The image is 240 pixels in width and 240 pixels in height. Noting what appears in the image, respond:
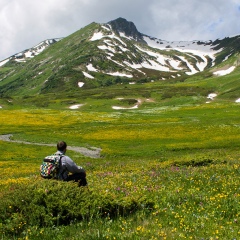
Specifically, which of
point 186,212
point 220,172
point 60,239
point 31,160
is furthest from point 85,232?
point 31,160

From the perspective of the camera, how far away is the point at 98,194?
1036 centimetres

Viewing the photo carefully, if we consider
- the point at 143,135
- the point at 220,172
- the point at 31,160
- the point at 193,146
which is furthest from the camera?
the point at 143,135

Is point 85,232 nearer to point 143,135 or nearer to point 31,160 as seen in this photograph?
point 31,160

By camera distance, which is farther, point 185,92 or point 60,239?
point 185,92

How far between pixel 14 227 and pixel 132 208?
3758 millimetres

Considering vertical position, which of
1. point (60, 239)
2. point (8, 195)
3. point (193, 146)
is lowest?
point (60, 239)

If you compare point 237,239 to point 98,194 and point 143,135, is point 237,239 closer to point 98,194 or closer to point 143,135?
point 98,194

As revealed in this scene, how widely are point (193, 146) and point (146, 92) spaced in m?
141

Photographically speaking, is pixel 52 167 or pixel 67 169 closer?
pixel 52 167

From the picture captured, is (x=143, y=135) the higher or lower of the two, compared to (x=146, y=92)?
lower

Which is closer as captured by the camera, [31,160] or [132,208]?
[132,208]

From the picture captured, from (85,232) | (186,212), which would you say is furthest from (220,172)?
(85,232)

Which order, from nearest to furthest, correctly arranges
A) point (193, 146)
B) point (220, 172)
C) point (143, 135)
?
point (220, 172)
point (193, 146)
point (143, 135)

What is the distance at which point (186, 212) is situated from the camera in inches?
413
